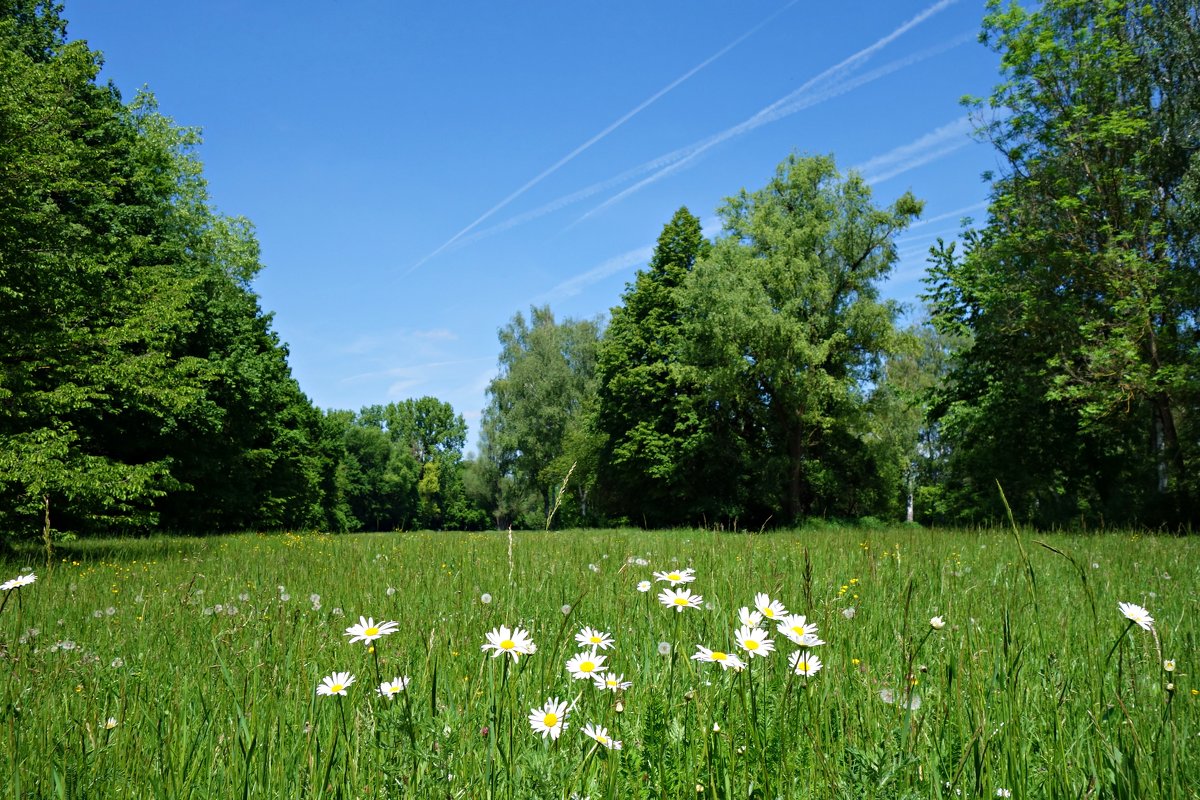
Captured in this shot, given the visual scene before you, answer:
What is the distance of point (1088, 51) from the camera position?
18.3m

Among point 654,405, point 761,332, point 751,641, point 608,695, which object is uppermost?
point 761,332

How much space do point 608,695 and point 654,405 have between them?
109 feet

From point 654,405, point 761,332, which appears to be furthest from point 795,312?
point 654,405

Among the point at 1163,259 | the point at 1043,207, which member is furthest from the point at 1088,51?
the point at 1163,259

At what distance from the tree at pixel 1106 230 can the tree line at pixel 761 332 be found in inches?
3.3

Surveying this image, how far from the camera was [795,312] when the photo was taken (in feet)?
88.6

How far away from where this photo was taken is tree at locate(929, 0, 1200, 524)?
16.5 metres

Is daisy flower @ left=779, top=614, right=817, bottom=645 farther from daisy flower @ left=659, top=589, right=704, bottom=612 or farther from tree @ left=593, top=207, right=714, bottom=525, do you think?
tree @ left=593, top=207, right=714, bottom=525

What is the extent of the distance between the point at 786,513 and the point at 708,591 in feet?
91.3

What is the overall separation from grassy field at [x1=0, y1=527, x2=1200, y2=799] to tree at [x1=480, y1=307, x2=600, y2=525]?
4062 cm

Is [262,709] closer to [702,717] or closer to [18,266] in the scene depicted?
[702,717]

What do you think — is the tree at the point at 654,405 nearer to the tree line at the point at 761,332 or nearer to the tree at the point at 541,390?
the tree line at the point at 761,332

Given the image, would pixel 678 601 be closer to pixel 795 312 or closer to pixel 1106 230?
pixel 1106 230

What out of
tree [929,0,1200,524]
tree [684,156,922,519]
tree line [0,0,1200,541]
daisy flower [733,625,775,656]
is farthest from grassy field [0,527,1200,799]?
tree [684,156,922,519]
